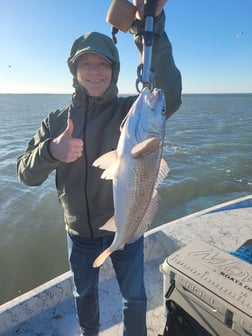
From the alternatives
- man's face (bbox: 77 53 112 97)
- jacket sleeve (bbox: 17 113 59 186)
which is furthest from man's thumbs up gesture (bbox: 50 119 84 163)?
man's face (bbox: 77 53 112 97)

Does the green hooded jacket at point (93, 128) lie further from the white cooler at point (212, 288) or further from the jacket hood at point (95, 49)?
the white cooler at point (212, 288)

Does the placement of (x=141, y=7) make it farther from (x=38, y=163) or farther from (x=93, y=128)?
(x=38, y=163)

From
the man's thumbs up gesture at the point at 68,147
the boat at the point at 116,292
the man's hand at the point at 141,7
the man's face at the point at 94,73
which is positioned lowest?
the boat at the point at 116,292

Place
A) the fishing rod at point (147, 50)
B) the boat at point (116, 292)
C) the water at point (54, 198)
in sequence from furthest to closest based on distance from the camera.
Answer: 1. the water at point (54, 198)
2. the boat at point (116, 292)
3. the fishing rod at point (147, 50)

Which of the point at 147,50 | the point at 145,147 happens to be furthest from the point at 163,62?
the point at 145,147

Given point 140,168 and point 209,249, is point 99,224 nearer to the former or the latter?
point 140,168

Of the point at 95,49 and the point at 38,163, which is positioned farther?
the point at 95,49

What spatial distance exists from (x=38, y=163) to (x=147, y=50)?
3.83 feet

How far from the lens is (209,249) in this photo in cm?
297

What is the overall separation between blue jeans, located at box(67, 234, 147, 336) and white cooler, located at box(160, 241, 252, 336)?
0.93 ft

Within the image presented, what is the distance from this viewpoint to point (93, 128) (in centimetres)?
269

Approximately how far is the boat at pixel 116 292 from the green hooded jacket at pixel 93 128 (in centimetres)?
106

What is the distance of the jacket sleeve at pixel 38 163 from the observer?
7.49 ft

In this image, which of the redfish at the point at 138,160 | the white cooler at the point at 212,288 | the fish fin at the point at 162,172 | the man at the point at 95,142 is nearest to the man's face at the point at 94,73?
the man at the point at 95,142
